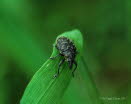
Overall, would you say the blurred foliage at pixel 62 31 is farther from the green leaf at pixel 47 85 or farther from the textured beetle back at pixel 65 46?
the green leaf at pixel 47 85

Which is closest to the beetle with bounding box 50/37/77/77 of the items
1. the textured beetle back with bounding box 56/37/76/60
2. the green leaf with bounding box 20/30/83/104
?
the textured beetle back with bounding box 56/37/76/60

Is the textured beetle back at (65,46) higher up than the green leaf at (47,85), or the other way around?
the textured beetle back at (65,46)

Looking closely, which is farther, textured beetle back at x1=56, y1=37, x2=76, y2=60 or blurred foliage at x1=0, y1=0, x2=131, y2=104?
blurred foliage at x1=0, y1=0, x2=131, y2=104

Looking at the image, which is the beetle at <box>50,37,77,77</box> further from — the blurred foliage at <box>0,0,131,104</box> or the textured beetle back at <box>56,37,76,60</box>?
the blurred foliage at <box>0,0,131,104</box>

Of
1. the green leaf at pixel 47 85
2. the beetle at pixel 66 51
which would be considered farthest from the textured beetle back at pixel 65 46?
the green leaf at pixel 47 85

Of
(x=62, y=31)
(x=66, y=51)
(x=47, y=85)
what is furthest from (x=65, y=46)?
(x=62, y=31)

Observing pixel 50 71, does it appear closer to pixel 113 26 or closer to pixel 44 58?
pixel 44 58

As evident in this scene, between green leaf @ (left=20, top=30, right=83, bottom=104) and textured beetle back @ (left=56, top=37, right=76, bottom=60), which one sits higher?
textured beetle back @ (left=56, top=37, right=76, bottom=60)
